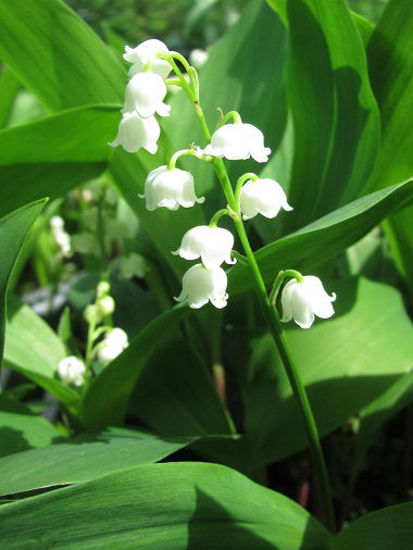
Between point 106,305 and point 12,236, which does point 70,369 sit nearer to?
point 106,305

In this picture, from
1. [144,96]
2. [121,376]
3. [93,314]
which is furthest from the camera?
[93,314]

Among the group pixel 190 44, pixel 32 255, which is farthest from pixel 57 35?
pixel 190 44

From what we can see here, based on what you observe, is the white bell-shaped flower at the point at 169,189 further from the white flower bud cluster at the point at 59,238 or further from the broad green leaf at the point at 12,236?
the white flower bud cluster at the point at 59,238

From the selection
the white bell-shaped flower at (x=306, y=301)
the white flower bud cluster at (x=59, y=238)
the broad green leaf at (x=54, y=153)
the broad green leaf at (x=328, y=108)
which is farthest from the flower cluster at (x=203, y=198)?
the white flower bud cluster at (x=59, y=238)

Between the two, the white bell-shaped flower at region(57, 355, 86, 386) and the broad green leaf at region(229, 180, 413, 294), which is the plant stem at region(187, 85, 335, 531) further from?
the white bell-shaped flower at region(57, 355, 86, 386)

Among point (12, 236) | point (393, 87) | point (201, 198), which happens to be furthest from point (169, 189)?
point (393, 87)

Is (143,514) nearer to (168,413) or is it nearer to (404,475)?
(168,413)
